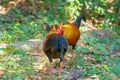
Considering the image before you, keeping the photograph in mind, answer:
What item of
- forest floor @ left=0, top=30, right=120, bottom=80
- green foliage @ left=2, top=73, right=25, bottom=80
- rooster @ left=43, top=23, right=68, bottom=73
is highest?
rooster @ left=43, top=23, right=68, bottom=73

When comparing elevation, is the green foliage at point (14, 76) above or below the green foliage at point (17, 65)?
above

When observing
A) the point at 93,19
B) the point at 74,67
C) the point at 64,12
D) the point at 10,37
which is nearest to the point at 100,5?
the point at 93,19

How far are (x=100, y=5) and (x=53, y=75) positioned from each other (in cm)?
732

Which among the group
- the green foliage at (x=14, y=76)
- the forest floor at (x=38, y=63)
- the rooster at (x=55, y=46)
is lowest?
the forest floor at (x=38, y=63)

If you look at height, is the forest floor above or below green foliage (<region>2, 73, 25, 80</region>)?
below

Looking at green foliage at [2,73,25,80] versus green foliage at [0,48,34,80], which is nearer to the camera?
green foliage at [2,73,25,80]

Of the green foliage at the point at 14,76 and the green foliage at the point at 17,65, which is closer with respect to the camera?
the green foliage at the point at 14,76

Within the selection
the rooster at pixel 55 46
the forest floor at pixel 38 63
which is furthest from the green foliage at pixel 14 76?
the rooster at pixel 55 46

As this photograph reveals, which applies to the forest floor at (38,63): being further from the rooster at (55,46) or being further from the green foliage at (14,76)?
the rooster at (55,46)

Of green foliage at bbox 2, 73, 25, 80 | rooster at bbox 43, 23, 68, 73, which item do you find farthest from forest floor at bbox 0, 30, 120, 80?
rooster at bbox 43, 23, 68, 73

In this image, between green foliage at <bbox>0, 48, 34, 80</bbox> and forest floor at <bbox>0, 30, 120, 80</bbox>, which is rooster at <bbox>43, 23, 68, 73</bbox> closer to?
forest floor at <bbox>0, 30, 120, 80</bbox>

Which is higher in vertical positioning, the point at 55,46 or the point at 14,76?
the point at 55,46

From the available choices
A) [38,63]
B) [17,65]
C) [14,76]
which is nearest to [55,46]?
[14,76]

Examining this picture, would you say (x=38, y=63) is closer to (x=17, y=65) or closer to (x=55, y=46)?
(x=17, y=65)
